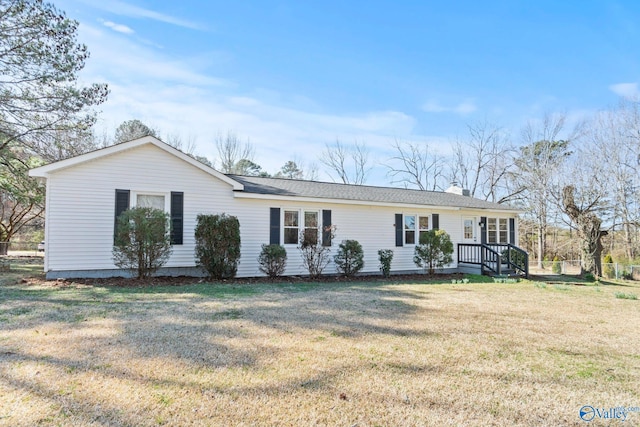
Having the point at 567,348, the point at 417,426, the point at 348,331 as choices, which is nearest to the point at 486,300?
the point at 567,348

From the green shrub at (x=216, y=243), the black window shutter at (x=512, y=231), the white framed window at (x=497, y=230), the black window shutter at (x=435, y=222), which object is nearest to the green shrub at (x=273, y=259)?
the green shrub at (x=216, y=243)

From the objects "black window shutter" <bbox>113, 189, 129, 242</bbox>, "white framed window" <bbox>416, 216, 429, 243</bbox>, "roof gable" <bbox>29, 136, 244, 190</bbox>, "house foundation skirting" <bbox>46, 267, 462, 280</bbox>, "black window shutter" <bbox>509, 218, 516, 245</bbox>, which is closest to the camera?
"roof gable" <bbox>29, 136, 244, 190</bbox>

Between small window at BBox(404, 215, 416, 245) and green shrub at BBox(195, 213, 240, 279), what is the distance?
7.03m

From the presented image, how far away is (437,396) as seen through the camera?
2.98 metres

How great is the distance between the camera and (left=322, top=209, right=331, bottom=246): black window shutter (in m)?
11.8

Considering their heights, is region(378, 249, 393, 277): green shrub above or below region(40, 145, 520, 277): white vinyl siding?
below

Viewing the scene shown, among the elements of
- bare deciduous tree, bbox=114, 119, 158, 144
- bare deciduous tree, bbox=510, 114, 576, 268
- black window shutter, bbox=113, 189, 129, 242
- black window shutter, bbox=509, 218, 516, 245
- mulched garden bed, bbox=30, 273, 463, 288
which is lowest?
mulched garden bed, bbox=30, 273, 463, 288

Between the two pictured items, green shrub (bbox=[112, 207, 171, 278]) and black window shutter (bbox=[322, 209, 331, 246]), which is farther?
black window shutter (bbox=[322, 209, 331, 246])

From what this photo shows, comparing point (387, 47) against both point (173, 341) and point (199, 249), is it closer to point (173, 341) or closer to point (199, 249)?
point (199, 249)

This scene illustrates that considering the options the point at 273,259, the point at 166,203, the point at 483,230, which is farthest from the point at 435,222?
the point at 166,203

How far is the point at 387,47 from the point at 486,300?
35.4 ft

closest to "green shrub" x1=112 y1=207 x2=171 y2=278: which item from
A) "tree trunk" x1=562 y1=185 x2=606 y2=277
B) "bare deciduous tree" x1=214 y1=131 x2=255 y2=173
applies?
"tree trunk" x1=562 y1=185 x2=606 y2=277

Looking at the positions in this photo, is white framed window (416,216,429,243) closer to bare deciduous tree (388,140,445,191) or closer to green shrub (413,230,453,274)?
green shrub (413,230,453,274)

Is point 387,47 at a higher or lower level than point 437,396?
higher
